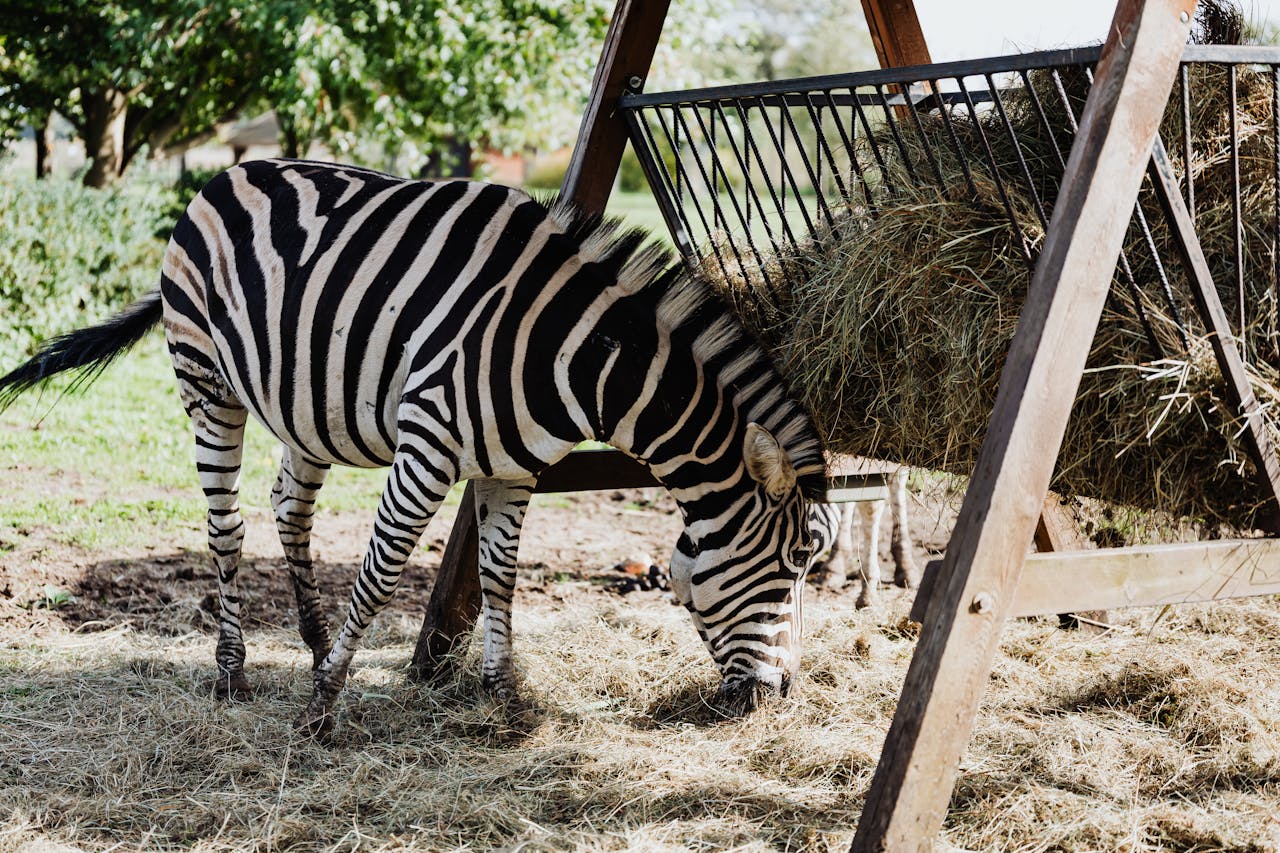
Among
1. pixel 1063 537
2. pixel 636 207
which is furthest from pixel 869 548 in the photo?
pixel 636 207

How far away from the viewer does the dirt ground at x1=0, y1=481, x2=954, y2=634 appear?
5.30m

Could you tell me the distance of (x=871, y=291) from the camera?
343 cm

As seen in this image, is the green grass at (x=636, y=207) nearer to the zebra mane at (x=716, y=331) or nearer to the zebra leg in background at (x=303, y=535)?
the zebra leg in background at (x=303, y=535)

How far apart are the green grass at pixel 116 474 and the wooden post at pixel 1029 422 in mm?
4716

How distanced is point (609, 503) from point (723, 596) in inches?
173

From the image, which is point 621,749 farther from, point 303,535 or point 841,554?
point 841,554

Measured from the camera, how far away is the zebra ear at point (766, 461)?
3559 millimetres

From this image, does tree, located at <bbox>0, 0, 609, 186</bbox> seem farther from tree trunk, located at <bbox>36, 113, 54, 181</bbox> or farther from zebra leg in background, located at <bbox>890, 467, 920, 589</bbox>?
zebra leg in background, located at <bbox>890, 467, 920, 589</bbox>


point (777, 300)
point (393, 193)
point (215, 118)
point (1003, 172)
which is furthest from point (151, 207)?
point (1003, 172)

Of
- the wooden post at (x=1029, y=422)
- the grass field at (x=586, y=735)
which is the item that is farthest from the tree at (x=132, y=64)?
the wooden post at (x=1029, y=422)

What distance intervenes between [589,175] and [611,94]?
13.1 inches

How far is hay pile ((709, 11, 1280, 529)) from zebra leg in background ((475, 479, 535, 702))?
1208 mm

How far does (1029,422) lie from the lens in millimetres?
2477

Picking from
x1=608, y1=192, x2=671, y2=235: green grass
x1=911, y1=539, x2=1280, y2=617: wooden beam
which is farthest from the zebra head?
x1=608, y1=192, x2=671, y2=235: green grass
